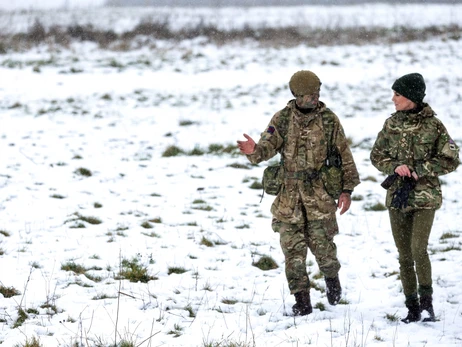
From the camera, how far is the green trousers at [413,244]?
4.34m

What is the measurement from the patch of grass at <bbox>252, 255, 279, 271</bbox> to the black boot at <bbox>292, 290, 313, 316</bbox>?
48.3 inches

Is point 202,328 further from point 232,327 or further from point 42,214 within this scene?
point 42,214

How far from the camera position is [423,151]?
14.3ft

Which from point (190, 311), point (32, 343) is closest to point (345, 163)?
point (190, 311)

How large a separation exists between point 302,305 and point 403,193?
1.25m

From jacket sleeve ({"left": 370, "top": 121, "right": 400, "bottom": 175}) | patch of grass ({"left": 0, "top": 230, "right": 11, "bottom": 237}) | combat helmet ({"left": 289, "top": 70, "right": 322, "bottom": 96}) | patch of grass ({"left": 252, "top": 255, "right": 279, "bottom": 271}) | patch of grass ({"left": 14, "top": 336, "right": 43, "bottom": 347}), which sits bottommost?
patch of grass ({"left": 252, "top": 255, "right": 279, "bottom": 271})

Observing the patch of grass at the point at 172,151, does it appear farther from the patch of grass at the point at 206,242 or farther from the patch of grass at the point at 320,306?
the patch of grass at the point at 320,306

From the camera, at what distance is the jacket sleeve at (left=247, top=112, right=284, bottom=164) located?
4566mm

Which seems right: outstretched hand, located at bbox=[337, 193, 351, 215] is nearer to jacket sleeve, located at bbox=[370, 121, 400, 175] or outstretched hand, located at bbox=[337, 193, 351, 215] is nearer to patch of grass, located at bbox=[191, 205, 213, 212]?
jacket sleeve, located at bbox=[370, 121, 400, 175]

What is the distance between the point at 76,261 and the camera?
5.80 meters

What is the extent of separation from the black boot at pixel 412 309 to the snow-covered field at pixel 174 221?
78 mm

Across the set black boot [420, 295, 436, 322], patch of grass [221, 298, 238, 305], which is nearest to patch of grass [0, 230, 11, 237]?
patch of grass [221, 298, 238, 305]

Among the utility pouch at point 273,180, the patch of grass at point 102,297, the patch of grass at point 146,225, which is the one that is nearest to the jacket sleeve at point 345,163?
the utility pouch at point 273,180

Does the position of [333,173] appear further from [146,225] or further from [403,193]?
[146,225]
